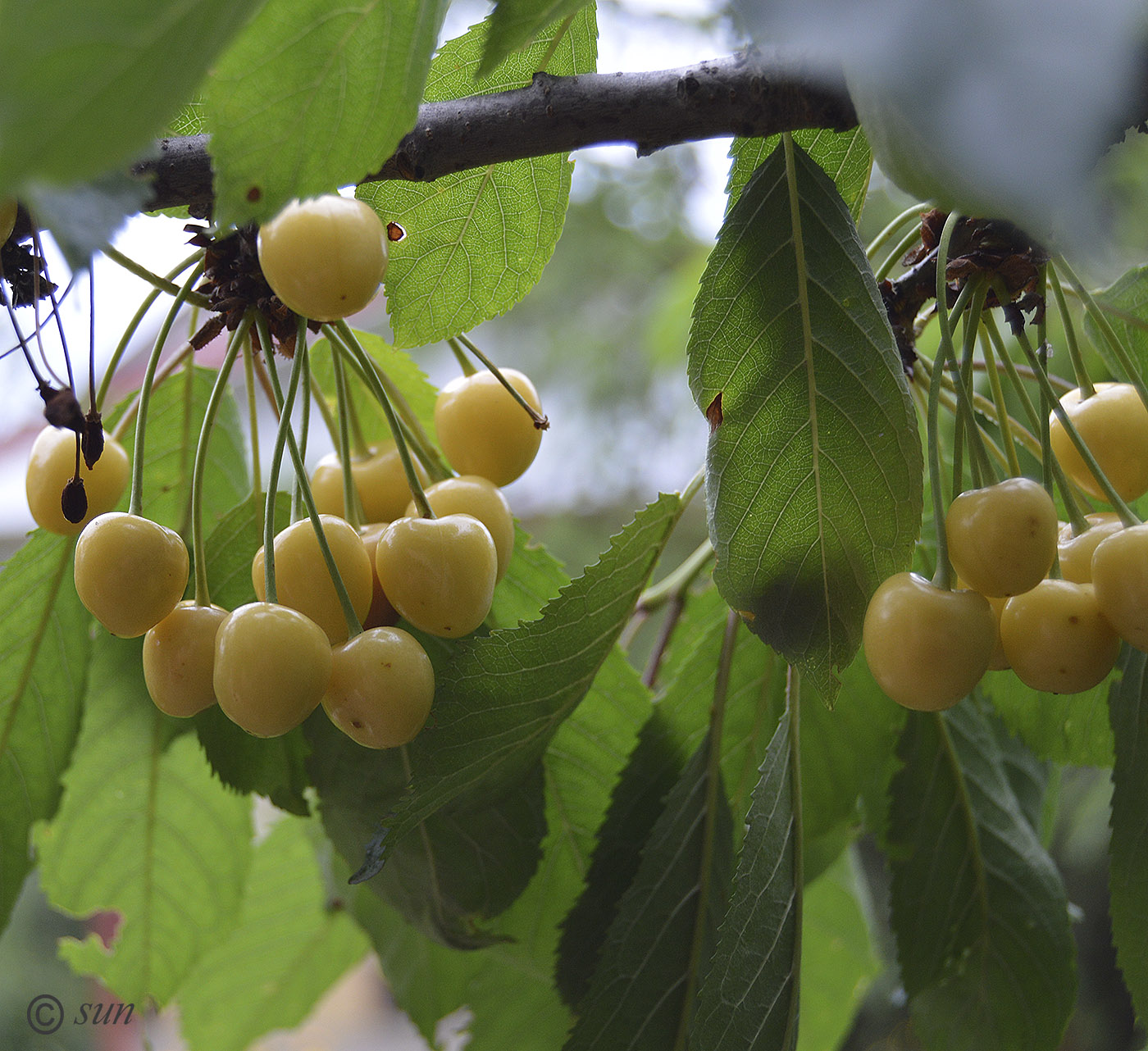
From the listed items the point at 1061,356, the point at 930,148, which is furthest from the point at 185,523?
the point at 1061,356

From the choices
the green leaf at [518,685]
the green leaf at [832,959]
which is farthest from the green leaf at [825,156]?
the green leaf at [832,959]

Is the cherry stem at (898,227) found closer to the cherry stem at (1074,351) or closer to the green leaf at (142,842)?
the cherry stem at (1074,351)

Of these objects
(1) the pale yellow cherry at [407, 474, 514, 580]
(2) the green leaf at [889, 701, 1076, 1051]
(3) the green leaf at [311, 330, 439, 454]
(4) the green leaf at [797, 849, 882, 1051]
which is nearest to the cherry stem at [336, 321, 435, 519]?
(1) the pale yellow cherry at [407, 474, 514, 580]

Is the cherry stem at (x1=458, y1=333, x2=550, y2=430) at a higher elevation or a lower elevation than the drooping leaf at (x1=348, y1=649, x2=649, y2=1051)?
higher

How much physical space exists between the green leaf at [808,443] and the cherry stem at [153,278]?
221mm

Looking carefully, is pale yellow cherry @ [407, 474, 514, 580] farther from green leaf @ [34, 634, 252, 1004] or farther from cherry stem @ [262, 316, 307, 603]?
green leaf @ [34, 634, 252, 1004]

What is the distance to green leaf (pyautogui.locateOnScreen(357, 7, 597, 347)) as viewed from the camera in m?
0.42

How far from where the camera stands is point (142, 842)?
599 millimetres

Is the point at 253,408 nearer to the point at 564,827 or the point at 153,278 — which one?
the point at 153,278

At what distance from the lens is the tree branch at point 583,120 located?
0.36 m

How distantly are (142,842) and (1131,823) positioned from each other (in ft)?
1.82

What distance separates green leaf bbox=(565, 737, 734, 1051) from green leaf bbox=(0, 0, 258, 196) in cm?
41

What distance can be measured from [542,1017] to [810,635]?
0.35m

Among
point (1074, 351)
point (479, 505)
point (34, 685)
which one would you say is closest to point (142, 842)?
point (34, 685)
